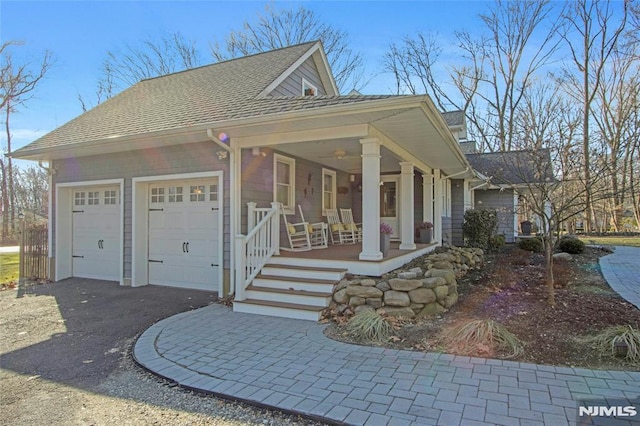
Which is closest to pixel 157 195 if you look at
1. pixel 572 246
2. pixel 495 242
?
pixel 495 242

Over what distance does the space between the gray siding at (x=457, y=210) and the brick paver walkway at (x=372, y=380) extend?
1042 centimetres

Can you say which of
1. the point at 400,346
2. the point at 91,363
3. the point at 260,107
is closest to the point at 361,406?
the point at 400,346

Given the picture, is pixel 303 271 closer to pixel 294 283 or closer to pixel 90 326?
pixel 294 283

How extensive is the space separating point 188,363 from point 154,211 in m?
4.82

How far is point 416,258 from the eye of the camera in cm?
817

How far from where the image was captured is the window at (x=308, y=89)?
9.49 m

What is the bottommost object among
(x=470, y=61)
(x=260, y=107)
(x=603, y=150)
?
(x=603, y=150)

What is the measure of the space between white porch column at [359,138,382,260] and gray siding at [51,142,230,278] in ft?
8.06

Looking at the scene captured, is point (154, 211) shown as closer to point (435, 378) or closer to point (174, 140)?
point (174, 140)

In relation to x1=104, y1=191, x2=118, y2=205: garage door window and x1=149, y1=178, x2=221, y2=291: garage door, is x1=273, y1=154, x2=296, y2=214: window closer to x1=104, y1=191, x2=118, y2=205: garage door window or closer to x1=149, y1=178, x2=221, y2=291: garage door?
x1=149, y1=178, x2=221, y2=291: garage door

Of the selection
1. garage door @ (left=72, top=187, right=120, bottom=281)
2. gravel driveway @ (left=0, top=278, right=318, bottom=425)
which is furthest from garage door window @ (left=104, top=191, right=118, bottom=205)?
gravel driveway @ (left=0, top=278, right=318, bottom=425)

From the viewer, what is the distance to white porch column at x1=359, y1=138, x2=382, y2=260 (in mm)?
5738

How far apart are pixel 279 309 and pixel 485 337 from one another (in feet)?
8.89

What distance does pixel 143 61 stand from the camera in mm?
20281
